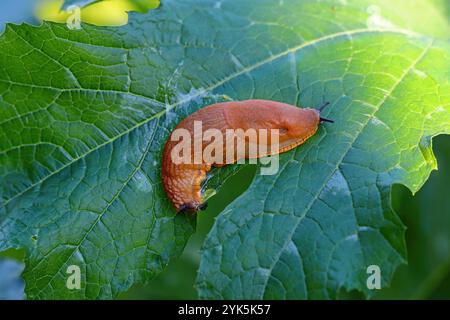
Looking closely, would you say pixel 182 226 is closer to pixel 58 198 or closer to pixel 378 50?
pixel 58 198

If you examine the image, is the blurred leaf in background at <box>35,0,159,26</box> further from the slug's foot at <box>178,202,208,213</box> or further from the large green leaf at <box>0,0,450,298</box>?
the slug's foot at <box>178,202,208,213</box>

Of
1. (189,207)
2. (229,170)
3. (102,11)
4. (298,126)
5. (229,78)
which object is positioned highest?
(102,11)

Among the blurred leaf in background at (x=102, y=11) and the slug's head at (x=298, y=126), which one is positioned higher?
the blurred leaf in background at (x=102, y=11)

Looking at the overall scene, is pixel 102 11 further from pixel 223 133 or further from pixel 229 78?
pixel 223 133

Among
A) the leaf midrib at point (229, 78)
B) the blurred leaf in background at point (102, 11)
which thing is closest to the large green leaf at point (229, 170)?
the leaf midrib at point (229, 78)

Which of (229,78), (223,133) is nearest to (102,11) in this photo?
(229,78)

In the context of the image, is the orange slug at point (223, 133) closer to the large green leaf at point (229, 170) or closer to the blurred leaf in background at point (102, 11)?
the large green leaf at point (229, 170)
